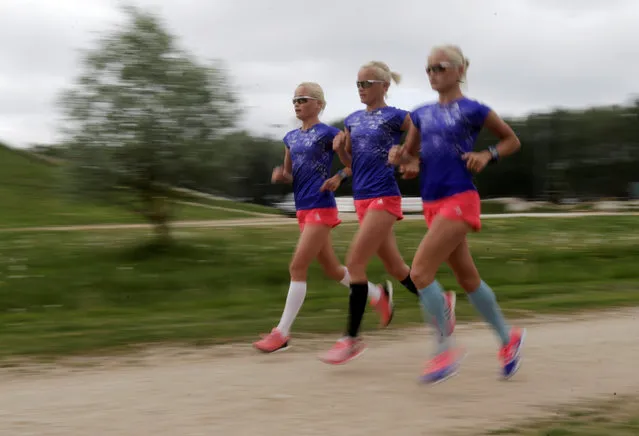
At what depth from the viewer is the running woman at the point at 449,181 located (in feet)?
19.6

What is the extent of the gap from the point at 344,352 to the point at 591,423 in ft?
7.12

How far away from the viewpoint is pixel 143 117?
16.3 meters

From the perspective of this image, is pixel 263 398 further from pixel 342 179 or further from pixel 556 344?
pixel 556 344

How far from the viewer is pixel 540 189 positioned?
8281cm

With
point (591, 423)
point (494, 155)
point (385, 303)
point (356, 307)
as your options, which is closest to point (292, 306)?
point (356, 307)

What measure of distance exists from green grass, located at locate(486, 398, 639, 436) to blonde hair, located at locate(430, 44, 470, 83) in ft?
7.49

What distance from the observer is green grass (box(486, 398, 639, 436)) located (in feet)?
15.5

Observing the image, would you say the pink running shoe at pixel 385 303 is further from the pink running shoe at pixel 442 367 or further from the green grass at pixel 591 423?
the green grass at pixel 591 423

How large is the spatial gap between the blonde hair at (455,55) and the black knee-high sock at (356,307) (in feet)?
5.96

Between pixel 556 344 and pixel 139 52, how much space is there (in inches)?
450

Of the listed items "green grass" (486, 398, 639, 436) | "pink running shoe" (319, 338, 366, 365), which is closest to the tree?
"pink running shoe" (319, 338, 366, 365)

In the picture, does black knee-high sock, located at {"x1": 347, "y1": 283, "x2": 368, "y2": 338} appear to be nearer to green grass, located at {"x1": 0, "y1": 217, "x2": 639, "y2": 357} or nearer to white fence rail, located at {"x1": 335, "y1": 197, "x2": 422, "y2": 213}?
green grass, located at {"x1": 0, "y1": 217, "x2": 639, "y2": 357}

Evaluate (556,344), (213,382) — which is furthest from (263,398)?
(556,344)

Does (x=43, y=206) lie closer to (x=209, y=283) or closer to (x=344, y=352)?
(x=209, y=283)
